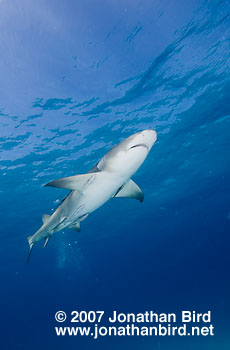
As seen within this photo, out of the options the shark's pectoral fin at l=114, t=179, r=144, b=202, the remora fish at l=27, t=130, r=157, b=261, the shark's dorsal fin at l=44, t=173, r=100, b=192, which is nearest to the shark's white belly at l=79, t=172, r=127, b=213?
the remora fish at l=27, t=130, r=157, b=261

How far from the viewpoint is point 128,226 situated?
145ft

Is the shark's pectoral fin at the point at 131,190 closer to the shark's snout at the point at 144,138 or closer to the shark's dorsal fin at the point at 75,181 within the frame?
the shark's dorsal fin at the point at 75,181

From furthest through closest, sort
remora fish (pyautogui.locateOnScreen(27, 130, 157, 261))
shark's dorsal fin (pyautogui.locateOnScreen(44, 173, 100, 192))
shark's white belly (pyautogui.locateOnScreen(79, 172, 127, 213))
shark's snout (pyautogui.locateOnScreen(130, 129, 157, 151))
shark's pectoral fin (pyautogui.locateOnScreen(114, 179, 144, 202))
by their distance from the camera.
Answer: shark's pectoral fin (pyautogui.locateOnScreen(114, 179, 144, 202)), shark's white belly (pyautogui.locateOnScreen(79, 172, 127, 213)), shark's dorsal fin (pyautogui.locateOnScreen(44, 173, 100, 192)), remora fish (pyautogui.locateOnScreen(27, 130, 157, 261)), shark's snout (pyautogui.locateOnScreen(130, 129, 157, 151))

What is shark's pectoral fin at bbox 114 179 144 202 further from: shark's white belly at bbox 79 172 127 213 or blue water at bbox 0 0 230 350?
blue water at bbox 0 0 230 350

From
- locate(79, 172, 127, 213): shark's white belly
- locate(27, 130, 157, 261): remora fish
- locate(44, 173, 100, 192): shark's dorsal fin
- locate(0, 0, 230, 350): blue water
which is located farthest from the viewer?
locate(0, 0, 230, 350): blue water

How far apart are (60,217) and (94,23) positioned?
8.21 meters

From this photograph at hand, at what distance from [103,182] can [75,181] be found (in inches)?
21.1

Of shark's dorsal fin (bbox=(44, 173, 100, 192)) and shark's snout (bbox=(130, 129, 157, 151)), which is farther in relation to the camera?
shark's dorsal fin (bbox=(44, 173, 100, 192))

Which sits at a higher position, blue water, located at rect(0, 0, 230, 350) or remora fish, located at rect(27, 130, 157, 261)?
blue water, located at rect(0, 0, 230, 350)

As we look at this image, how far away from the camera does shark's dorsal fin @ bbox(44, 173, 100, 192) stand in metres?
3.97

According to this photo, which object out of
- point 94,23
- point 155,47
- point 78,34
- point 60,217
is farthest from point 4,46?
point 60,217

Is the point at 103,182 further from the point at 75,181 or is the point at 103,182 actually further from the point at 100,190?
the point at 75,181

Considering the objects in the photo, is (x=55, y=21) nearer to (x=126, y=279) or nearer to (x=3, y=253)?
(x=3, y=253)

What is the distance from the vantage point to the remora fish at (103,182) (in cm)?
364
